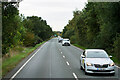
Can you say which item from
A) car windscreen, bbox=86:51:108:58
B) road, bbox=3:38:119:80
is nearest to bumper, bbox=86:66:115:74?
road, bbox=3:38:119:80

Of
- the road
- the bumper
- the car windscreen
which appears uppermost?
the car windscreen

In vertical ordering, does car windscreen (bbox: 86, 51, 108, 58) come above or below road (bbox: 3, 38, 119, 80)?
above

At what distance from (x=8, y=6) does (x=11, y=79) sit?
6.56m

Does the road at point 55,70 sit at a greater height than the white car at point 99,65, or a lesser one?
lesser

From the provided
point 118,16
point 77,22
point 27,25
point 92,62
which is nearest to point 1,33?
point 92,62

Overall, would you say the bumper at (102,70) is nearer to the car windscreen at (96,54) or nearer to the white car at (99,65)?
the white car at (99,65)

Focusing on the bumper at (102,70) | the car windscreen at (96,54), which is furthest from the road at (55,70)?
the car windscreen at (96,54)

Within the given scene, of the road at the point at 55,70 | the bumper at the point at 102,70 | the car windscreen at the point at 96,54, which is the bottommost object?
the road at the point at 55,70

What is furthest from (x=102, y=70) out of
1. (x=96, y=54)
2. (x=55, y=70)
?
(x=55, y=70)

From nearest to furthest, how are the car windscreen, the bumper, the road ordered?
the bumper, the road, the car windscreen

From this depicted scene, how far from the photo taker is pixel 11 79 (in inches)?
479

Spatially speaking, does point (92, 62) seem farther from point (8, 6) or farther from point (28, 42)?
point (28, 42)

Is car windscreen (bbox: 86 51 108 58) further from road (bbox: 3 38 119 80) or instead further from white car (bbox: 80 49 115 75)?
Answer: road (bbox: 3 38 119 80)

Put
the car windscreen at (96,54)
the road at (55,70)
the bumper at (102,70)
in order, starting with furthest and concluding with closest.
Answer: the car windscreen at (96,54), the road at (55,70), the bumper at (102,70)
